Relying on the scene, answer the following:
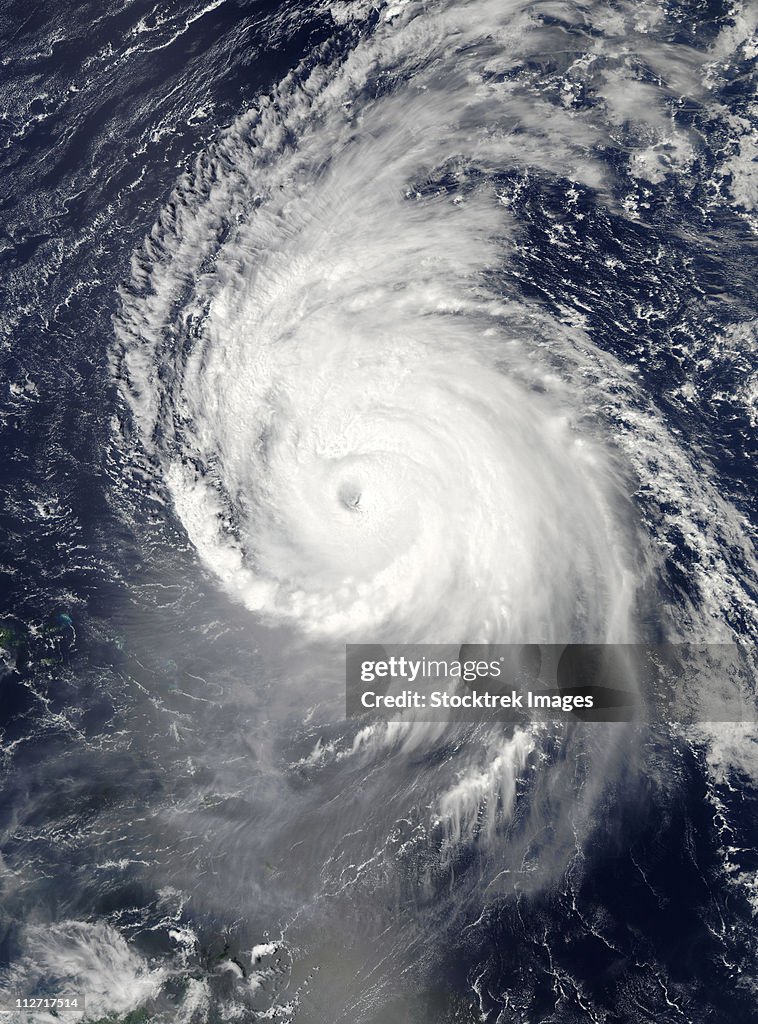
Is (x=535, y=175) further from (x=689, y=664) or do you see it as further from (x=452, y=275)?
(x=689, y=664)

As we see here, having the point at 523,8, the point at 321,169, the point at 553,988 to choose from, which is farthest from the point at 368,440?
the point at 553,988

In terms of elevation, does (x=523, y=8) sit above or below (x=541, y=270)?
above

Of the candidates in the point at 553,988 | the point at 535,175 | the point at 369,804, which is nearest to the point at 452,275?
the point at 535,175

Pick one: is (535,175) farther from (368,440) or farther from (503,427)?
(368,440)

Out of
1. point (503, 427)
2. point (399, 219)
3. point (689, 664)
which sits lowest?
point (689, 664)

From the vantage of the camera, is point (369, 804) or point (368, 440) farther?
point (368, 440)

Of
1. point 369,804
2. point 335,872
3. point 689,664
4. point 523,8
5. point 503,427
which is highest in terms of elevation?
Result: point 523,8
